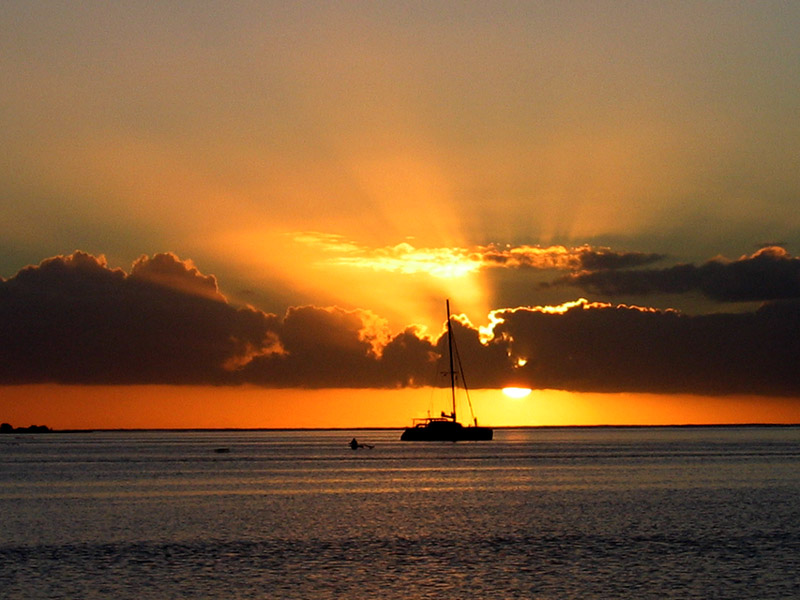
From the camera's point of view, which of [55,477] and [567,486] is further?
[55,477]

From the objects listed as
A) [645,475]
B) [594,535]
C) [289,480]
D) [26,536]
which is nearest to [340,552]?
[594,535]

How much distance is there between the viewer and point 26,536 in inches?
3100

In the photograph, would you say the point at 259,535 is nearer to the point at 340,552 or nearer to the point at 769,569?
the point at 340,552

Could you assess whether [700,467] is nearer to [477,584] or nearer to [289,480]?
[289,480]

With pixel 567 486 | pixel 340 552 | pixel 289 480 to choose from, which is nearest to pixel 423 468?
pixel 289 480

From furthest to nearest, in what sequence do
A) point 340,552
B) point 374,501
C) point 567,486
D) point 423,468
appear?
point 423,468
point 567,486
point 374,501
point 340,552

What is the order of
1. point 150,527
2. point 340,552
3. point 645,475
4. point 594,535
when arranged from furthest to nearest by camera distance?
point 645,475, point 150,527, point 594,535, point 340,552

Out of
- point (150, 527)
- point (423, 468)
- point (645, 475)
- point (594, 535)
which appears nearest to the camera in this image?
point (594, 535)

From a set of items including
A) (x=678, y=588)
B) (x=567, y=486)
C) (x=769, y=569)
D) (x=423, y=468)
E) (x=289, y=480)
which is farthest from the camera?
(x=423, y=468)

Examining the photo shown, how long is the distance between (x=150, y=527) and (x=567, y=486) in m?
68.6

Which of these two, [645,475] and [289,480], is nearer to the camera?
[289,480]

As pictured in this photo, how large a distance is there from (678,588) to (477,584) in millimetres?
10134

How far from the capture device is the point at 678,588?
179 ft

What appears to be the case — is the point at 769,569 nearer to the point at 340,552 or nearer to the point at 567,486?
the point at 340,552
